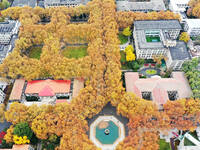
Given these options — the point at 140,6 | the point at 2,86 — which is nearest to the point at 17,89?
the point at 2,86

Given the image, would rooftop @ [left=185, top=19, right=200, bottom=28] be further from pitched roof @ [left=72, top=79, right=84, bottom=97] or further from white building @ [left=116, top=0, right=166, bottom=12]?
pitched roof @ [left=72, top=79, right=84, bottom=97]

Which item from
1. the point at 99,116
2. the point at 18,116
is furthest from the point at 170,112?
the point at 18,116

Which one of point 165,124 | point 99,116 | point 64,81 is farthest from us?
point 64,81

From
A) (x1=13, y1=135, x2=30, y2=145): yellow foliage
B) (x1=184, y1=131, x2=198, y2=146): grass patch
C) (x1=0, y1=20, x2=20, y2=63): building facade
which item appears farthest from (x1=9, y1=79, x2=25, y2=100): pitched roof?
(x1=184, y1=131, x2=198, y2=146): grass patch

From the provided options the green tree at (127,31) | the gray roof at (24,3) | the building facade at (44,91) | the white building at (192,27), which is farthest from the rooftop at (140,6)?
the building facade at (44,91)

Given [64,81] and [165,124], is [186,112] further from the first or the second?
[64,81]

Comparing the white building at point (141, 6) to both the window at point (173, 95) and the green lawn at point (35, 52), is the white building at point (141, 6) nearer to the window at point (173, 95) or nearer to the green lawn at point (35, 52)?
the green lawn at point (35, 52)

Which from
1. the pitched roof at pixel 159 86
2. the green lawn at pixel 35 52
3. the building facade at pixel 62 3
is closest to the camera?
the pitched roof at pixel 159 86
